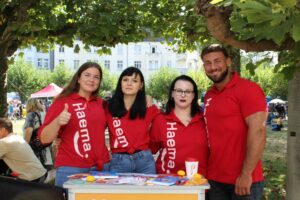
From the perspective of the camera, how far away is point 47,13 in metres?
7.68

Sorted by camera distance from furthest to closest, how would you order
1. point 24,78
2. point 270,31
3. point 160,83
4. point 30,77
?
1. point 160,83
2. point 30,77
3. point 24,78
4. point 270,31

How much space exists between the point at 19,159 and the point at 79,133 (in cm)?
267

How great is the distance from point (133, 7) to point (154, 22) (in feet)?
4.34

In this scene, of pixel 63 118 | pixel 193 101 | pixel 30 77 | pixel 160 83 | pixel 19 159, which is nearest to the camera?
pixel 63 118

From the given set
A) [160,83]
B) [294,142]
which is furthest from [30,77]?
[294,142]

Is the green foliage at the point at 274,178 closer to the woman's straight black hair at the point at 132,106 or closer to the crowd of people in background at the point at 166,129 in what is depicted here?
the crowd of people in background at the point at 166,129

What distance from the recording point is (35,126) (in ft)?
27.6

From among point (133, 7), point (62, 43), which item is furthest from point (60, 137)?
point (62, 43)

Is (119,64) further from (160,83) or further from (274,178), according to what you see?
(274,178)

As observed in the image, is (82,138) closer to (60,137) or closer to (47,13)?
(60,137)

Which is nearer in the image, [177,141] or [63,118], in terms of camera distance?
[63,118]

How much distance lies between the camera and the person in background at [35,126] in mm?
8125

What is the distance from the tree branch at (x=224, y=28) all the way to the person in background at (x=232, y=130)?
14cm

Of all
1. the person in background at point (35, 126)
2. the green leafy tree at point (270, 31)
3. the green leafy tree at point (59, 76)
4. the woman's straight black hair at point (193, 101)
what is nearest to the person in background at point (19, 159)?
the person in background at point (35, 126)
